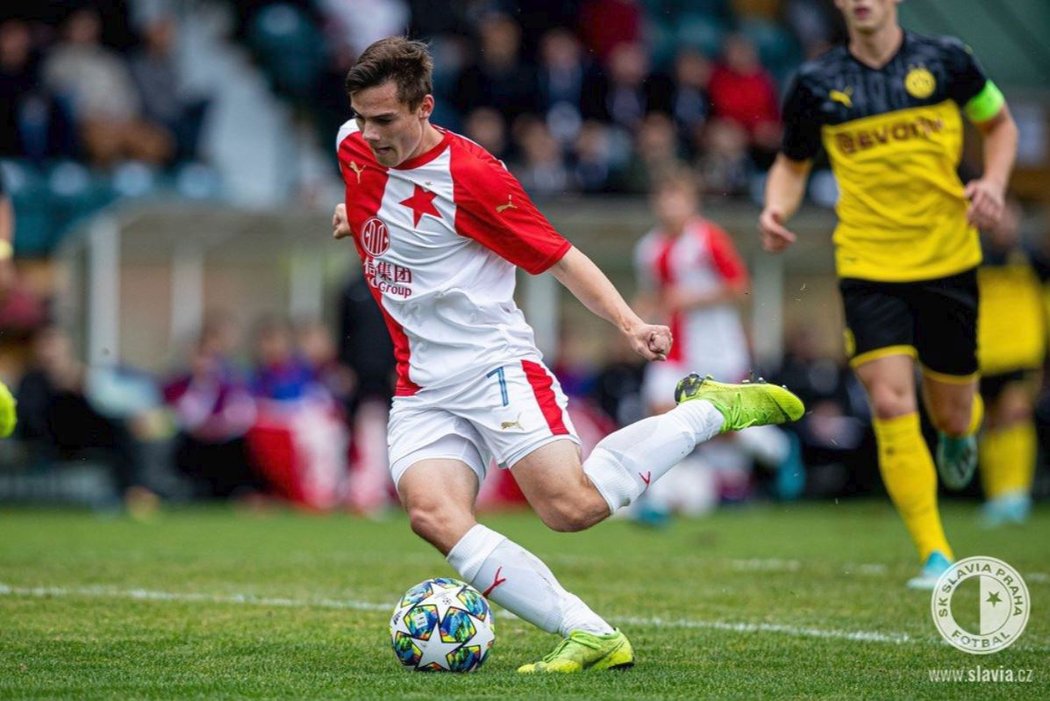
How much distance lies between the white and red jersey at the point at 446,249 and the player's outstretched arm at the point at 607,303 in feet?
0.20

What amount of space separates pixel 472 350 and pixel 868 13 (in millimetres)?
3145

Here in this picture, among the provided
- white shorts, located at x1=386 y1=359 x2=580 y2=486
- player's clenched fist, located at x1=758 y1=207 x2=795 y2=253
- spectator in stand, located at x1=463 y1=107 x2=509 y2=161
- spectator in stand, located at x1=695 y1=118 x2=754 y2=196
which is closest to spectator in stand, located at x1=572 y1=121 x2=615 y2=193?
spectator in stand, located at x1=463 y1=107 x2=509 y2=161

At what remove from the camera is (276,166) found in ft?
60.1

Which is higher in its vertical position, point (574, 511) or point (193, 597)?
point (574, 511)

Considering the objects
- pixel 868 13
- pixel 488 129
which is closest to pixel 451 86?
pixel 488 129

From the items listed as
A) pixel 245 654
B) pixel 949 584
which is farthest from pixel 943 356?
pixel 245 654

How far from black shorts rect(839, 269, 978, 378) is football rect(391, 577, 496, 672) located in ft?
10.1

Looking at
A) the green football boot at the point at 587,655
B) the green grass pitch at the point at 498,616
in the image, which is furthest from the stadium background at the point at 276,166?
the green football boot at the point at 587,655

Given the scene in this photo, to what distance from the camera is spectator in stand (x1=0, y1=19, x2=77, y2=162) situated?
15.6m

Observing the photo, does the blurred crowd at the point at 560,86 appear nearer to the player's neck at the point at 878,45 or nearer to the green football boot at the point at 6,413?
the player's neck at the point at 878,45

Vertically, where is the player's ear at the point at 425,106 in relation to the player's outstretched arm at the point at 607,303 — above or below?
above

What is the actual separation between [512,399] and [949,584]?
116 inches

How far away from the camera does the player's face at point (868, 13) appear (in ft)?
25.7

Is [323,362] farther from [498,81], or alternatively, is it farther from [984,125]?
[984,125]
